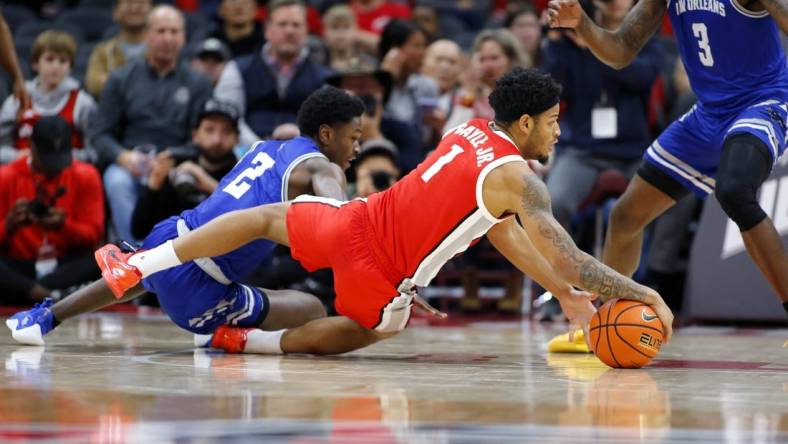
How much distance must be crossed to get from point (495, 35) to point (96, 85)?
11.3ft

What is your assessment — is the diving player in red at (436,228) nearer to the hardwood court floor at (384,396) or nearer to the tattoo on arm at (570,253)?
the tattoo on arm at (570,253)

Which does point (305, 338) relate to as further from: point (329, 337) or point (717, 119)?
point (717, 119)

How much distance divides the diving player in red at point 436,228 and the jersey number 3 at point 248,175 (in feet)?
1.43

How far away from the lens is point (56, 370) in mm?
4762

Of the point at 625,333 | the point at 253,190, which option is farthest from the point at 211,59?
the point at 625,333

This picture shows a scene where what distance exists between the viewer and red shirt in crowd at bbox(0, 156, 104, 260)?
29.6 feet

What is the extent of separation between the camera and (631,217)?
6.10m

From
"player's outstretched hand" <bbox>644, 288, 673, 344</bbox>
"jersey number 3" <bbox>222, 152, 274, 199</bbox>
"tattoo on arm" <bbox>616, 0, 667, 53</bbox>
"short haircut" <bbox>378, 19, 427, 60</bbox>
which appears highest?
"short haircut" <bbox>378, 19, 427, 60</bbox>

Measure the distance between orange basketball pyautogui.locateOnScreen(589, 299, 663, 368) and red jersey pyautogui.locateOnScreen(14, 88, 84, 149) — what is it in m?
5.67

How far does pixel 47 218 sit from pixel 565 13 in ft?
14.7

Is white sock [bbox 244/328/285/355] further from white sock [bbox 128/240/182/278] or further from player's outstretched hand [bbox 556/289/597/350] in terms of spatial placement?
player's outstretched hand [bbox 556/289/597/350]

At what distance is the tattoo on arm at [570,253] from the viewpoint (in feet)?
15.9

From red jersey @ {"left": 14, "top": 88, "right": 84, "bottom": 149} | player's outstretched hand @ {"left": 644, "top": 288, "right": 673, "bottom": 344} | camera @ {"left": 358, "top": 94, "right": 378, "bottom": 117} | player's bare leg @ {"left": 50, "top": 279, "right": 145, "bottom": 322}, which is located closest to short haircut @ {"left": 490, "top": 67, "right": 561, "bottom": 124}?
player's outstretched hand @ {"left": 644, "top": 288, "right": 673, "bottom": 344}

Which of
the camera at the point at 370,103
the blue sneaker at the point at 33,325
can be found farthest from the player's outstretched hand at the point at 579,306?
the camera at the point at 370,103
